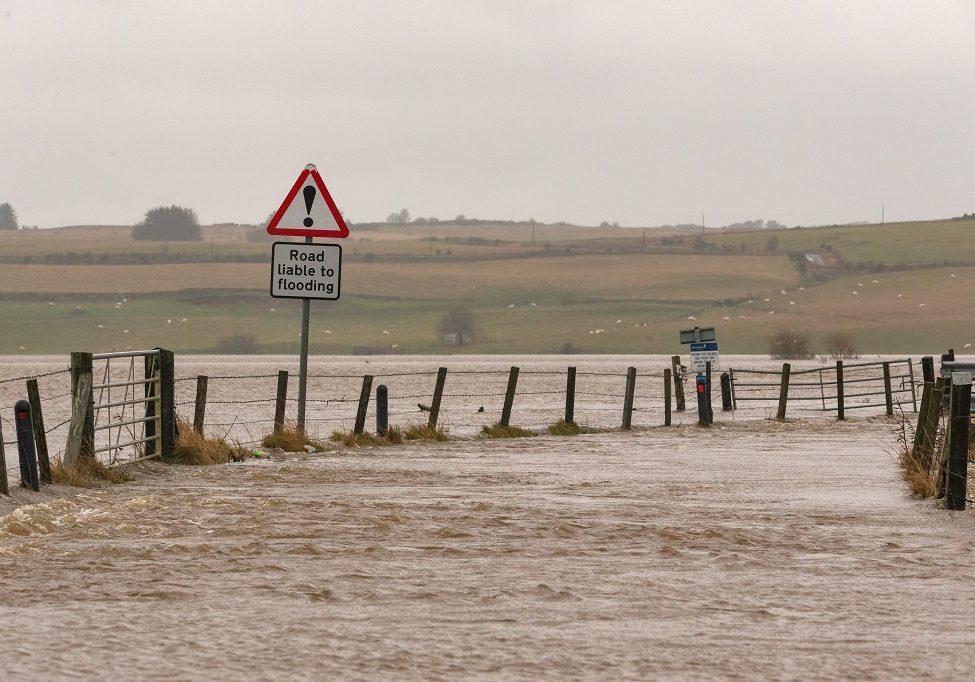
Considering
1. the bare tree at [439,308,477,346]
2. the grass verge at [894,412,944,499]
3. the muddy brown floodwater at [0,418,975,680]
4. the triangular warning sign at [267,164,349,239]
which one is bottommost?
the bare tree at [439,308,477,346]

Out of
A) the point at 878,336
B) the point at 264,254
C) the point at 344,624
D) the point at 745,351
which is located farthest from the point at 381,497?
the point at 264,254

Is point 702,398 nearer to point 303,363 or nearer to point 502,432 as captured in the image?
point 502,432

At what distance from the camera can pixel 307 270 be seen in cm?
1809

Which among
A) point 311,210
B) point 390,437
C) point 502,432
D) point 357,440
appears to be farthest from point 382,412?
point 311,210

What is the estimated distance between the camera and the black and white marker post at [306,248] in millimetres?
17516

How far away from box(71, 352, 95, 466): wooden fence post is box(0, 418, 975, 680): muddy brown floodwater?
531mm

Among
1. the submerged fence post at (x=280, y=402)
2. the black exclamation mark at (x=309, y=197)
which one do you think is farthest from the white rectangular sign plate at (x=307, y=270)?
the submerged fence post at (x=280, y=402)

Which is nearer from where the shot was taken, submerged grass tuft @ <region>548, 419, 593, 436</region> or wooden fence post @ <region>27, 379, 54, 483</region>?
wooden fence post @ <region>27, 379, 54, 483</region>

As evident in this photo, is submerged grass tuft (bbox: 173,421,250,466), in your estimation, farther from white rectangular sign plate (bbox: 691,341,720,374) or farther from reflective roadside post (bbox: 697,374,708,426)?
white rectangular sign plate (bbox: 691,341,720,374)

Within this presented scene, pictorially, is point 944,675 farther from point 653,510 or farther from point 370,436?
point 370,436

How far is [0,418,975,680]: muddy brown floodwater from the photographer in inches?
279

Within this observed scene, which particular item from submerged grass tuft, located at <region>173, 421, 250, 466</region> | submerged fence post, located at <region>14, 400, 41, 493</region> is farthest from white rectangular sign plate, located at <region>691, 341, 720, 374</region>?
submerged fence post, located at <region>14, 400, 41, 493</region>

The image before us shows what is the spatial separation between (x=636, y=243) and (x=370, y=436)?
588ft

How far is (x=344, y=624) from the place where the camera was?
25.6 ft
